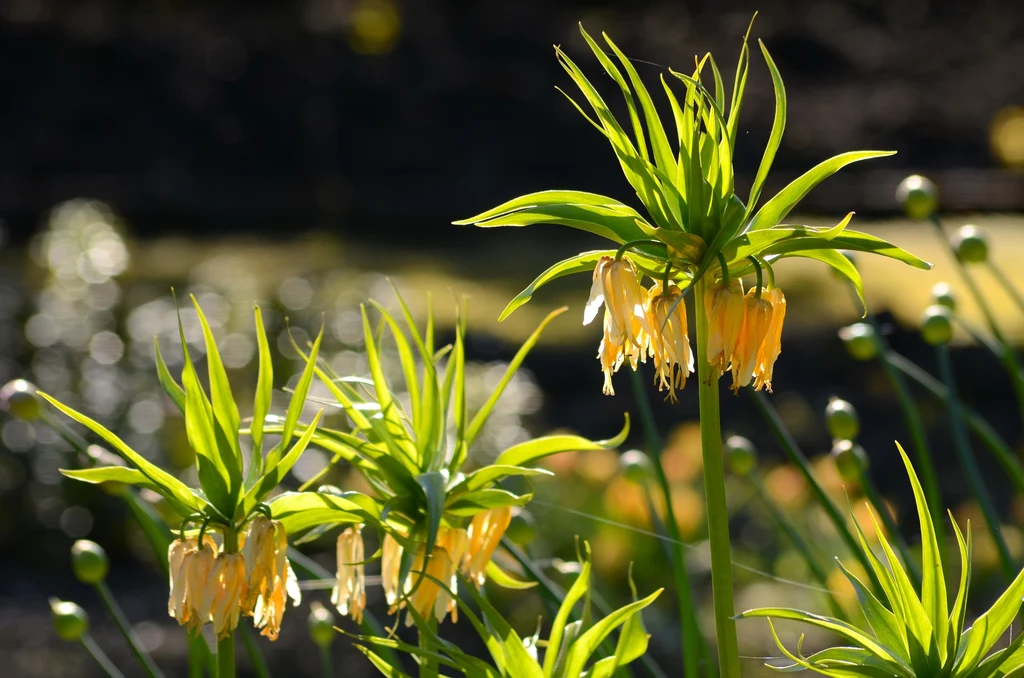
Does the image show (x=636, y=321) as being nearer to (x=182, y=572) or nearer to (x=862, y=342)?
(x=182, y=572)

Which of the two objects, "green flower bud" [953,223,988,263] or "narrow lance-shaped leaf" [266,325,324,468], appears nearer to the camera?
"narrow lance-shaped leaf" [266,325,324,468]

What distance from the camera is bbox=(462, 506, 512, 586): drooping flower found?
2.03 feet

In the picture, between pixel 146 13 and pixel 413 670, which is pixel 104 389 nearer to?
pixel 413 670

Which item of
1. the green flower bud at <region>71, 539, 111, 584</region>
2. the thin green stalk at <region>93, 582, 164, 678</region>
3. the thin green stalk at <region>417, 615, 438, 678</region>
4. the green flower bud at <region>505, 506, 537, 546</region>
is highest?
the thin green stalk at <region>417, 615, 438, 678</region>

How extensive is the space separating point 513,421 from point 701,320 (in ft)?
10.0

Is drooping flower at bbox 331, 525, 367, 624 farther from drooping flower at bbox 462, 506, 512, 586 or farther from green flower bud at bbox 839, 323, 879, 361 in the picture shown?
green flower bud at bbox 839, 323, 879, 361

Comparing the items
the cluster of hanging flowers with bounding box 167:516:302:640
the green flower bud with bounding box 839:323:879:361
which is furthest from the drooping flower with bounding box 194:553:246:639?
the green flower bud with bounding box 839:323:879:361

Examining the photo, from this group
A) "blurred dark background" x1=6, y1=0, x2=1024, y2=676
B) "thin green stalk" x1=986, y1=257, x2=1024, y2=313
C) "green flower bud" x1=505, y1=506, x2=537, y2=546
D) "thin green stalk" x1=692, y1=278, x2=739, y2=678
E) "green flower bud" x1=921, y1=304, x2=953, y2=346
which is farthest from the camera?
"blurred dark background" x1=6, y1=0, x2=1024, y2=676

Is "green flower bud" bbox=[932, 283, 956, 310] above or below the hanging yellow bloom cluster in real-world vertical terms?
below

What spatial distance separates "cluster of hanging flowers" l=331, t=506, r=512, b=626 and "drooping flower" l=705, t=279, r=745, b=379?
0.48 ft

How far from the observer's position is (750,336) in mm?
548

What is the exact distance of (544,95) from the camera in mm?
8305

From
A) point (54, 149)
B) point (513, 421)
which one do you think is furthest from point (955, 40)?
point (54, 149)

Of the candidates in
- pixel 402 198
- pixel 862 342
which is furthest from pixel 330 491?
pixel 402 198
